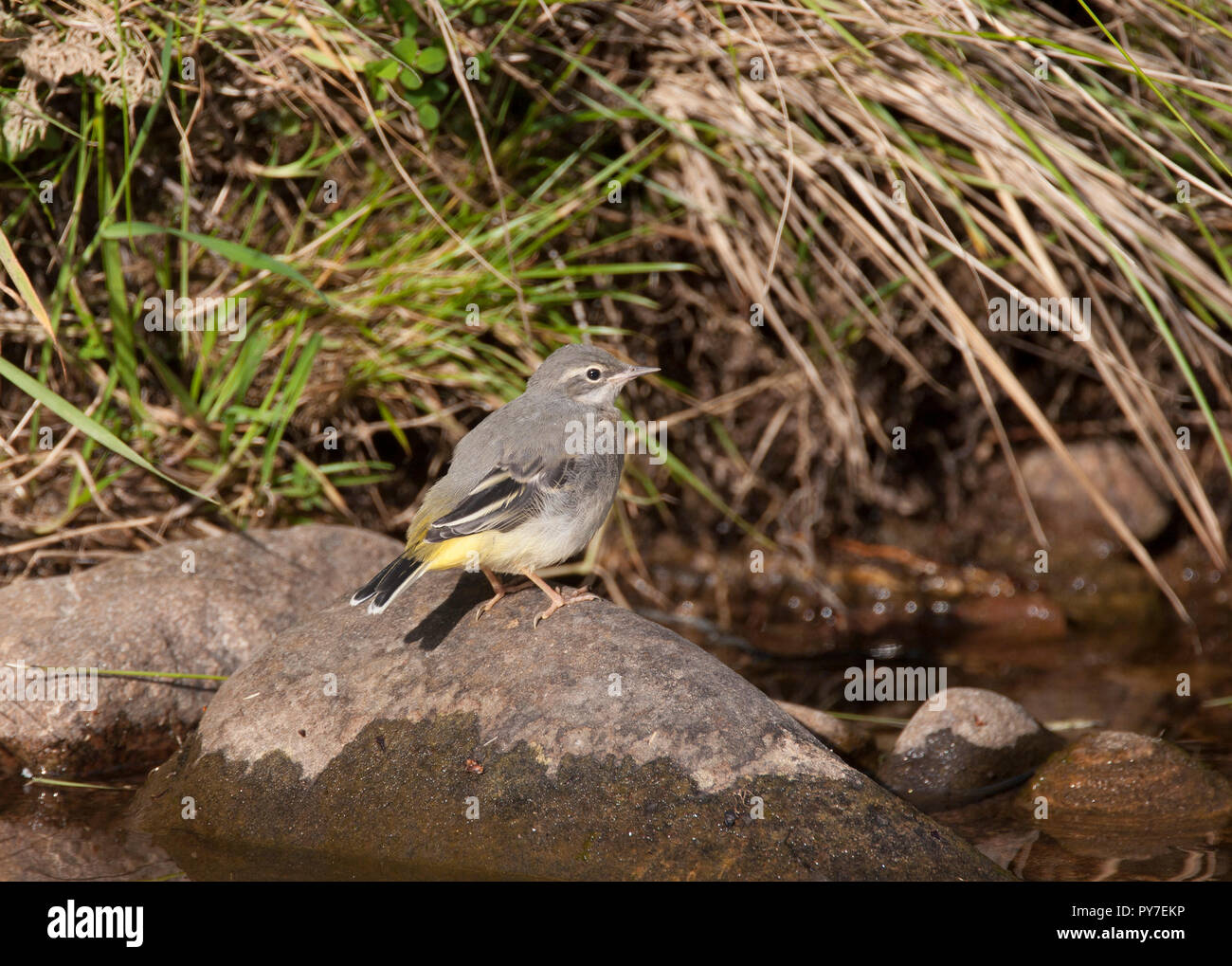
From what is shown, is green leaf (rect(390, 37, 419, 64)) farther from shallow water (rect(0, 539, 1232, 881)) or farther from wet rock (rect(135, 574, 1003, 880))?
shallow water (rect(0, 539, 1232, 881))

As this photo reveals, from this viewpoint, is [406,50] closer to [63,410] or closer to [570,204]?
[570,204]

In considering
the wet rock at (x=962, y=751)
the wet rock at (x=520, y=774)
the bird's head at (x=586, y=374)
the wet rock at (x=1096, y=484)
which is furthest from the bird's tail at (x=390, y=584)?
the wet rock at (x=1096, y=484)

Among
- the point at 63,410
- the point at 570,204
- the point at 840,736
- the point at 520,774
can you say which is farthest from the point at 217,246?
the point at 840,736

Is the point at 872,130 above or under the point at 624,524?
above

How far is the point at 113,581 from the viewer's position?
534 cm

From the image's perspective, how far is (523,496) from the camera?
4695 millimetres

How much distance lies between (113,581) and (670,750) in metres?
2.74

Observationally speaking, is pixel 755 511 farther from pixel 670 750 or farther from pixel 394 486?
pixel 670 750

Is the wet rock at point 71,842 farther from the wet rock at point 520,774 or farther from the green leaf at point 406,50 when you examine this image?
the green leaf at point 406,50

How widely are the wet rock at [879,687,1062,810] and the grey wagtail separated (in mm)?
1655

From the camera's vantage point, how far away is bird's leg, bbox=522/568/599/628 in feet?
15.6

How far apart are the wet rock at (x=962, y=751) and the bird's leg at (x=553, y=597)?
5.30 feet
